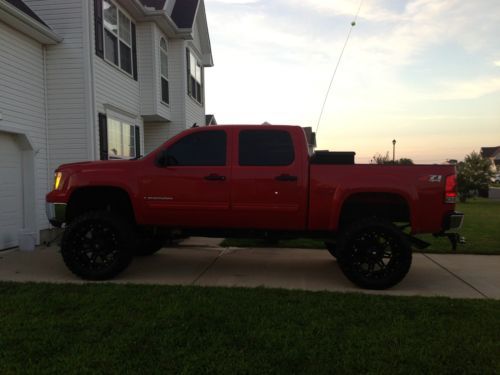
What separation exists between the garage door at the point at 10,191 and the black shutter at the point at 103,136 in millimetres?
1756

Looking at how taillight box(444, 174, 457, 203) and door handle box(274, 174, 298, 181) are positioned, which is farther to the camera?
door handle box(274, 174, 298, 181)

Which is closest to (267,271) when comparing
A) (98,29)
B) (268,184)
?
(268,184)

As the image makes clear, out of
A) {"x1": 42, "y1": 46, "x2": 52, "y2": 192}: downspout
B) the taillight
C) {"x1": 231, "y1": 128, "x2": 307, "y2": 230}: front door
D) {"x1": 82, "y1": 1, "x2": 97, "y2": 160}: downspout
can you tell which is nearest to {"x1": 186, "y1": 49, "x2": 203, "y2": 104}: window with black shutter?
{"x1": 82, "y1": 1, "x2": 97, "y2": 160}: downspout

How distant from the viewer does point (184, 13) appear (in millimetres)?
14742

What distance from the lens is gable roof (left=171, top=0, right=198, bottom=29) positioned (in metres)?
14.3

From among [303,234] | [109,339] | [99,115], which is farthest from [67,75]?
[109,339]

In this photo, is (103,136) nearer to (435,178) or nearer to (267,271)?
(267,271)

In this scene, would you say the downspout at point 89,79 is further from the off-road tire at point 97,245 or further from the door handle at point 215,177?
the door handle at point 215,177

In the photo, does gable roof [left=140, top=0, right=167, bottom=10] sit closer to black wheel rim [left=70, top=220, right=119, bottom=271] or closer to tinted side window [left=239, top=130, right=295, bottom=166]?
tinted side window [left=239, top=130, right=295, bottom=166]

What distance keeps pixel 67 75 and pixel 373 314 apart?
26.0ft

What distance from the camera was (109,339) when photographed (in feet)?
11.8

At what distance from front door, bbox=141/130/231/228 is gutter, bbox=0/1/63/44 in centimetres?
433

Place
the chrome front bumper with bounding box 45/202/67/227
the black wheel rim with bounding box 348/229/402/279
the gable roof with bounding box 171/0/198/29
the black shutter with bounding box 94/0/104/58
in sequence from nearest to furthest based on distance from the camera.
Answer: the black wheel rim with bounding box 348/229/402/279 < the chrome front bumper with bounding box 45/202/67/227 < the black shutter with bounding box 94/0/104/58 < the gable roof with bounding box 171/0/198/29

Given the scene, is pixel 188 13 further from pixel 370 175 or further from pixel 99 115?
pixel 370 175
